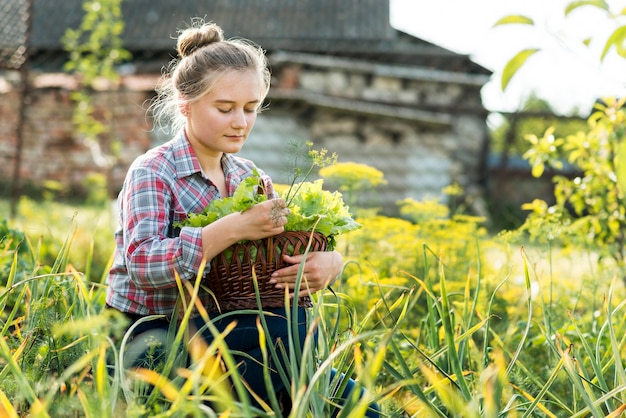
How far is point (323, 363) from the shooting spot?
1.39m

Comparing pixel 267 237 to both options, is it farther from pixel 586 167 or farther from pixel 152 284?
pixel 586 167

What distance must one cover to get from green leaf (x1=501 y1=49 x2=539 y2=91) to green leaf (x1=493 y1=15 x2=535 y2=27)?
0.04 m

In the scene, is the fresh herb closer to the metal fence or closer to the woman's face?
the woman's face

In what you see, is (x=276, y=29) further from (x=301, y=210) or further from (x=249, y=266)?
(x=249, y=266)

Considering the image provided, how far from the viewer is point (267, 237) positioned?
1.79 metres

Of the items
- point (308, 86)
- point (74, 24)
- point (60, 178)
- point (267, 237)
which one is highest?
point (74, 24)

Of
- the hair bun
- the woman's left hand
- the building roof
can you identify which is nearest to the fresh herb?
the woman's left hand

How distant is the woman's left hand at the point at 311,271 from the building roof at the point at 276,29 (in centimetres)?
1000

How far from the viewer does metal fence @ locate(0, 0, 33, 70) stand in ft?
20.1

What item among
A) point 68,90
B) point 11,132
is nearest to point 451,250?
point 68,90

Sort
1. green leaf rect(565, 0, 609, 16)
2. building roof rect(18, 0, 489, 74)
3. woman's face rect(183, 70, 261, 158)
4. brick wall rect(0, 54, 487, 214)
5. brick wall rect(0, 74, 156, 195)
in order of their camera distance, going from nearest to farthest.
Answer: green leaf rect(565, 0, 609, 16)
woman's face rect(183, 70, 261, 158)
brick wall rect(0, 54, 487, 214)
brick wall rect(0, 74, 156, 195)
building roof rect(18, 0, 489, 74)

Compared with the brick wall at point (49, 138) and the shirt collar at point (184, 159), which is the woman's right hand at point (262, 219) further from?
the brick wall at point (49, 138)

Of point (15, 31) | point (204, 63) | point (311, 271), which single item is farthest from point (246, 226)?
point (15, 31)

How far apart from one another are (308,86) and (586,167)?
21.0 feet
